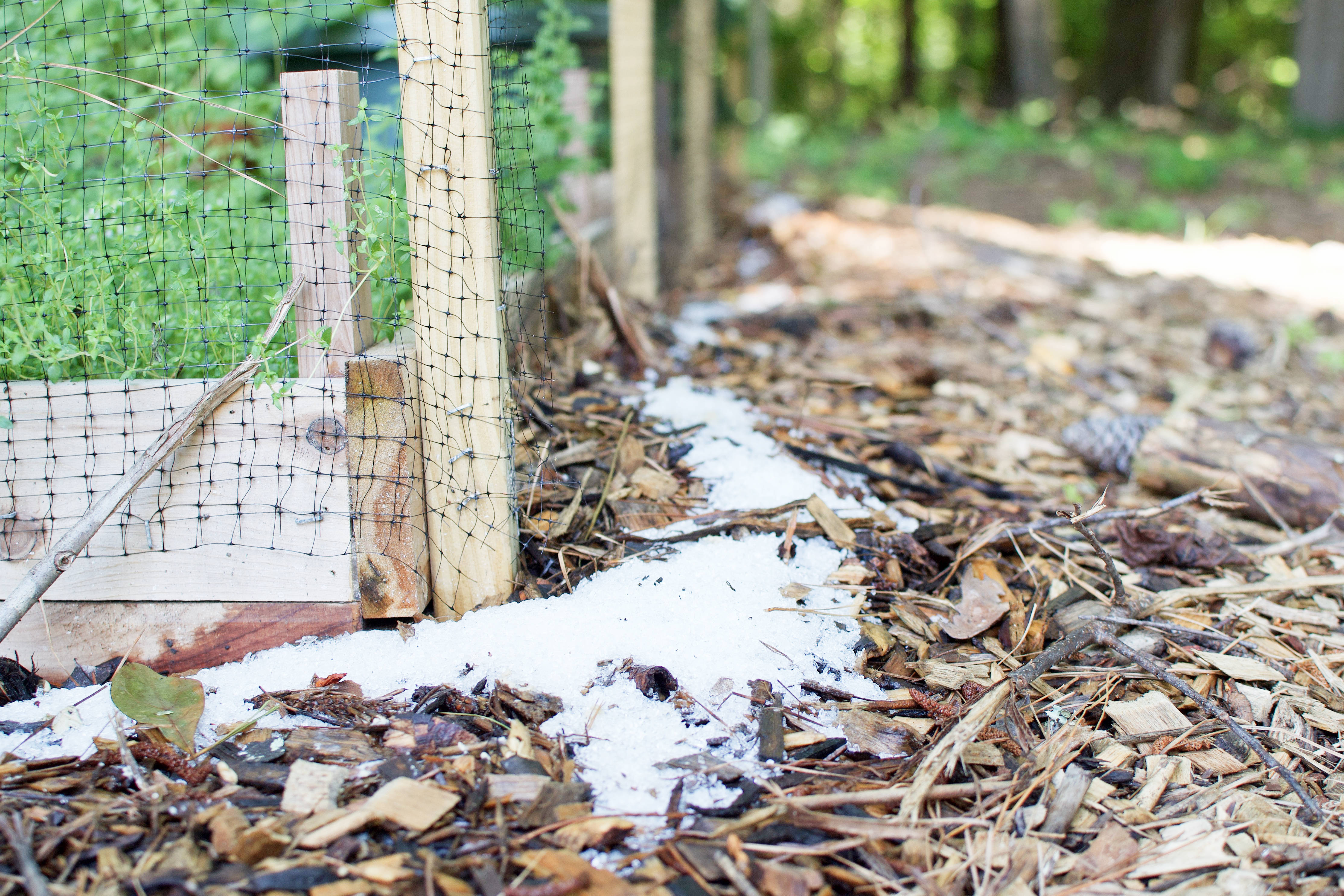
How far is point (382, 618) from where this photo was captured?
217cm

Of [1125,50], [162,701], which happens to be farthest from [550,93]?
[1125,50]

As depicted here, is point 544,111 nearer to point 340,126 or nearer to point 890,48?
point 340,126

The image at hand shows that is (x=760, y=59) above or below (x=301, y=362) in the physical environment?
above

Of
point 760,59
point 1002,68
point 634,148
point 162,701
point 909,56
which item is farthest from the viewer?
point 909,56

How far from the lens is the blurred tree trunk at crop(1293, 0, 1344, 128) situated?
11.9 metres

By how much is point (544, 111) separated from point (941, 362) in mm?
2027

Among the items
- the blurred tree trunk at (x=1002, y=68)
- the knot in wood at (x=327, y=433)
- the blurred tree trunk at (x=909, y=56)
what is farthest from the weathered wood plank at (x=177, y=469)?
the blurred tree trunk at (x=909, y=56)

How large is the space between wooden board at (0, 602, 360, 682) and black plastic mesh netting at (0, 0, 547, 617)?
0.04 metres

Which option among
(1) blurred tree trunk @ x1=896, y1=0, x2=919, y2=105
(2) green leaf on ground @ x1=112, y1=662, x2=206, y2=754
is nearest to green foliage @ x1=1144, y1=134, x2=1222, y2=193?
(2) green leaf on ground @ x1=112, y1=662, x2=206, y2=754

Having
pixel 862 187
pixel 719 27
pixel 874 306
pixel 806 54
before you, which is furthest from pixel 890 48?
pixel 874 306

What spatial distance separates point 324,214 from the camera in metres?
1.99

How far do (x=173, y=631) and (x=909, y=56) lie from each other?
2171 centimetres

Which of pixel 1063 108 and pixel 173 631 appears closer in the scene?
pixel 173 631

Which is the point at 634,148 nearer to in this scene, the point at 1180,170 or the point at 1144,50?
the point at 1180,170
